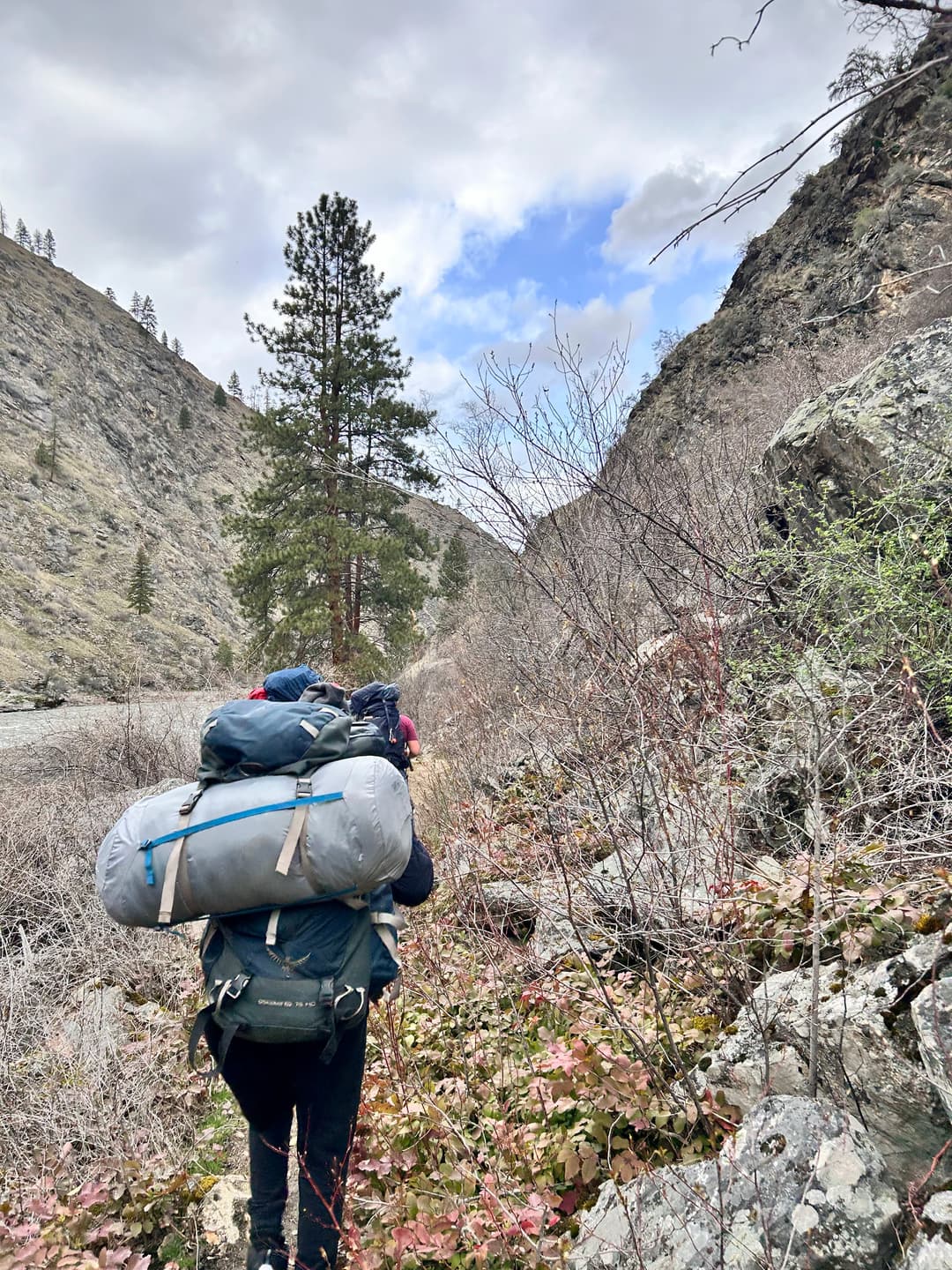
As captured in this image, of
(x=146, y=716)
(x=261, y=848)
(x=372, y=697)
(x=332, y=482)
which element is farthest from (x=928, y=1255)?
(x=332, y=482)

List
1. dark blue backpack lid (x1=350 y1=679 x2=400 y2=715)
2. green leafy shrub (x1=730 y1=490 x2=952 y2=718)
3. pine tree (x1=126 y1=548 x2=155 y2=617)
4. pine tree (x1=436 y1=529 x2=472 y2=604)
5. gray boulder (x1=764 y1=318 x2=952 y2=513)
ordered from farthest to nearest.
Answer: pine tree (x1=126 y1=548 x2=155 y2=617)
pine tree (x1=436 y1=529 x2=472 y2=604)
dark blue backpack lid (x1=350 y1=679 x2=400 y2=715)
gray boulder (x1=764 y1=318 x2=952 y2=513)
green leafy shrub (x1=730 y1=490 x2=952 y2=718)

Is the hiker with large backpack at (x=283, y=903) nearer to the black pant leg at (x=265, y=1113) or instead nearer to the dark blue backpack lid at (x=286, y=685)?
the black pant leg at (x=265, y=1113)

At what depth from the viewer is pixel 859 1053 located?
5.89 feet

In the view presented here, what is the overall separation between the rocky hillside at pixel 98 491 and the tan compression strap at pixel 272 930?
24.4m

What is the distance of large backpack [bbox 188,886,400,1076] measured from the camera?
1.87m

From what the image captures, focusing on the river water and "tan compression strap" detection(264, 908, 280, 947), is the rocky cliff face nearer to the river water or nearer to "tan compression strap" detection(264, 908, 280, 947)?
the river water

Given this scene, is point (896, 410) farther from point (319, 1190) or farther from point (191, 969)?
point (191, 969)

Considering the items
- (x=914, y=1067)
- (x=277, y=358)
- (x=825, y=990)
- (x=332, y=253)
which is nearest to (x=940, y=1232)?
(x=914, y=1067)

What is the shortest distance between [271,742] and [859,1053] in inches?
72.7

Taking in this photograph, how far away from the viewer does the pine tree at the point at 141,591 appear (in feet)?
127

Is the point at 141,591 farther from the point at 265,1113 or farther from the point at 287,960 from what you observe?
the point at 287,960

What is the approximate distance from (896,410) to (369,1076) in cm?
420

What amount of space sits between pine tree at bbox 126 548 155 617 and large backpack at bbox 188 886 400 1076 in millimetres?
41112

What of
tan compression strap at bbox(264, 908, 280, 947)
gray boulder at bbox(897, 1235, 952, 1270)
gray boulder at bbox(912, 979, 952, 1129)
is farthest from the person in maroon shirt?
gray boulder at bbox(897, 1235, 952, 1270)
